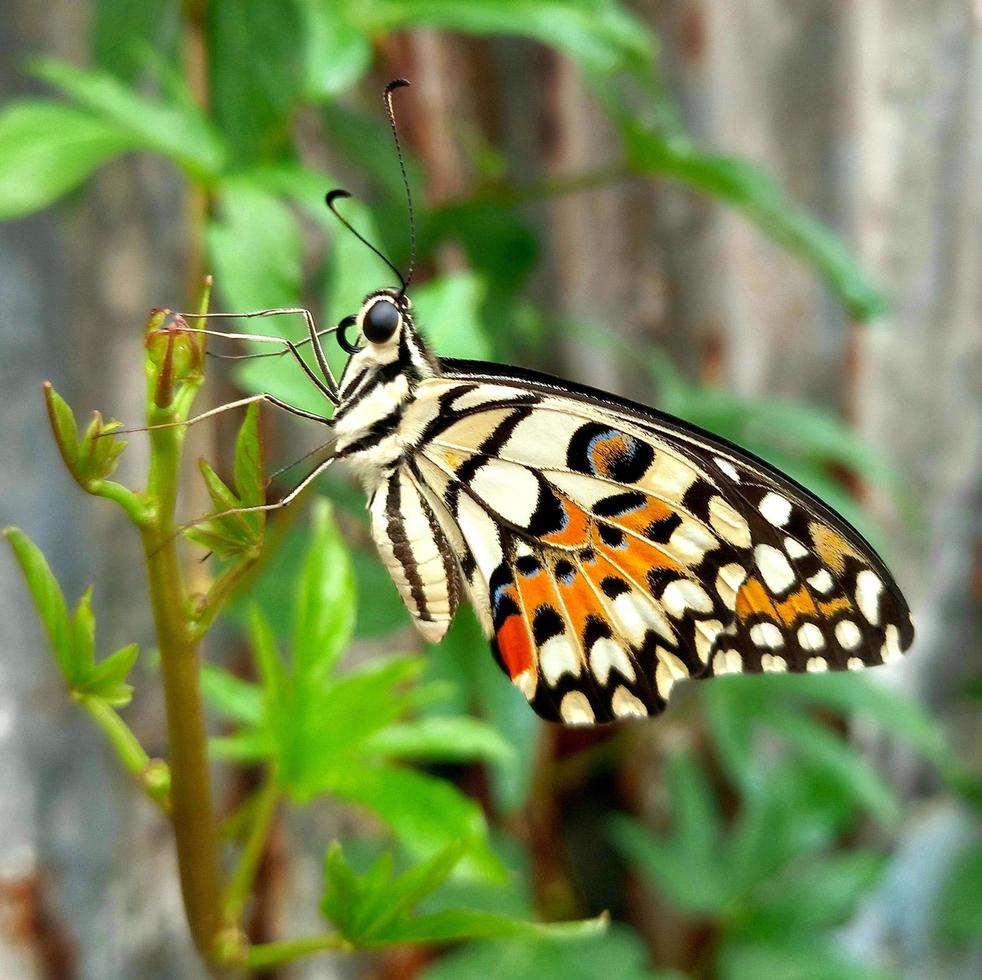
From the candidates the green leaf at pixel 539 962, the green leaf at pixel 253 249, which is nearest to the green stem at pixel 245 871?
the green leaf at pixel 253 249

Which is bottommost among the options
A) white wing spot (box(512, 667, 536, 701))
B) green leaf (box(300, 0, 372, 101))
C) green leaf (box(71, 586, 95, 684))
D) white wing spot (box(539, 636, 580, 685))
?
white wing spot (box(512, 667, 536, 701))

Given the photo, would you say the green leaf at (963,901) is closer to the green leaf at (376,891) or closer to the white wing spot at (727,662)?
the white wing spot at (727,662)

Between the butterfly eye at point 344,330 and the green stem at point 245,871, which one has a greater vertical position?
the butterfly eye at point 344,330

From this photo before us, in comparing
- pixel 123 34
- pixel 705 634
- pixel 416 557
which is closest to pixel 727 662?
pixel 705 634

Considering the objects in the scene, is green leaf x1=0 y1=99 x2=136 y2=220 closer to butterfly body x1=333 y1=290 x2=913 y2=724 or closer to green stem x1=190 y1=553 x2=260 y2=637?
butterfly body x1=333 y1=290 x2=913 y2=724

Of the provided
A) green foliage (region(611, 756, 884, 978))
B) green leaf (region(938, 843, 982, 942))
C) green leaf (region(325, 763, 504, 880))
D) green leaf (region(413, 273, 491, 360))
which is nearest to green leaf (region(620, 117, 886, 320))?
green leaf (region(413, 273, 491, 360))

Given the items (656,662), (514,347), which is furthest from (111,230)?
(656,662)
